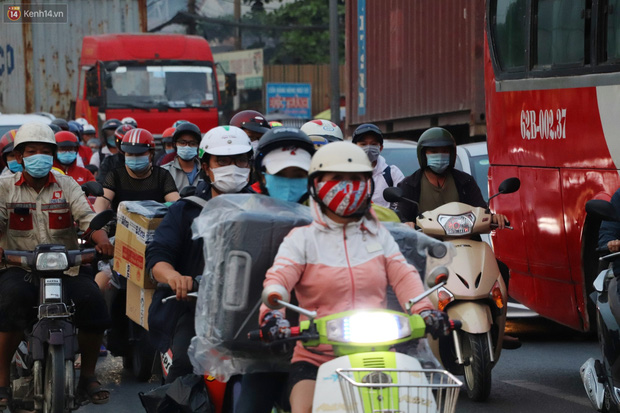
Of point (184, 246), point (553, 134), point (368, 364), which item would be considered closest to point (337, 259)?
point (368, 364)

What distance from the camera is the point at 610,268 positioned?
21.1 feet

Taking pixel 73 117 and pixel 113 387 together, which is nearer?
pixel 113 387

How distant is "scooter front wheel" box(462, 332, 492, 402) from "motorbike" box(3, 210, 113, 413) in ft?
7.82

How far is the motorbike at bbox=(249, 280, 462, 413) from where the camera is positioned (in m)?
3.86

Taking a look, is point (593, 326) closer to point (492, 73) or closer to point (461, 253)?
point (461, 253)

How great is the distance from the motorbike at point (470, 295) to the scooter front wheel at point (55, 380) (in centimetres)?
228

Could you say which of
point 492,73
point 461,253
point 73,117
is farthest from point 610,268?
point 73,117

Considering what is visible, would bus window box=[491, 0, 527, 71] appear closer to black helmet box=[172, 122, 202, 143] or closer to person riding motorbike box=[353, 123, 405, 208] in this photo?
person riding motorbike box=[353, 123, 405, 208]

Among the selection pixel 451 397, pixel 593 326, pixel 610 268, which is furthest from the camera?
pixel 593 326

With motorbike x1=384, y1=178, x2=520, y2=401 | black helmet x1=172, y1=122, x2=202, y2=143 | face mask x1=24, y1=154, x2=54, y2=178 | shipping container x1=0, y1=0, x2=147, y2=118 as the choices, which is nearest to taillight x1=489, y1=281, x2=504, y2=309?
motorbike x1=384, y1=178, x2=520, y2=401

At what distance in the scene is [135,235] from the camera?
6.93 m

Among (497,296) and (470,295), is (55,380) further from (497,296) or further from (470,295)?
(497,296)

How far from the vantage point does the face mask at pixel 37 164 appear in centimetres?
689

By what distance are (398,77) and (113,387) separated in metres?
14.0
